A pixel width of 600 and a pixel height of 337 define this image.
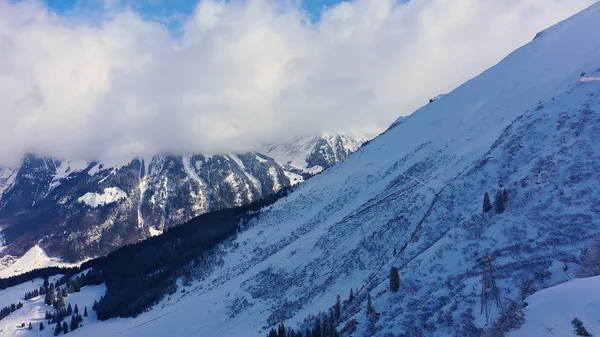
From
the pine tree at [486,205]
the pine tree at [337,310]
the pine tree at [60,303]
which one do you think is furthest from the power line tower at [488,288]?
the pine tree at [60,303]

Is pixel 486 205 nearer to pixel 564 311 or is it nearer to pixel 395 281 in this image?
pixel 395 281

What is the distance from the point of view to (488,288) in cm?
5422

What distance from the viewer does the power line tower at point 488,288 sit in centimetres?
5057

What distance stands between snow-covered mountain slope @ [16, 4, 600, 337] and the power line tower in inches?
36.8

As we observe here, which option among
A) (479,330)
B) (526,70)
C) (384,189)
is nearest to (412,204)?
(384,189)

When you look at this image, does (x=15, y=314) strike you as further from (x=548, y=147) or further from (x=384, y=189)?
(x=548, y=147)

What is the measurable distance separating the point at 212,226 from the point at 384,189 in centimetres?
9798

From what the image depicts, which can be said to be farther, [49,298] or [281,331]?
[49,298]

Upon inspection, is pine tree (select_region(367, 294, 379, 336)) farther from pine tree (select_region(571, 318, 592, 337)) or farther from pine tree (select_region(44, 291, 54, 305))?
pine tree (select_region(44, 291, 54, 305))

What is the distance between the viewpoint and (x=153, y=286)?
151m

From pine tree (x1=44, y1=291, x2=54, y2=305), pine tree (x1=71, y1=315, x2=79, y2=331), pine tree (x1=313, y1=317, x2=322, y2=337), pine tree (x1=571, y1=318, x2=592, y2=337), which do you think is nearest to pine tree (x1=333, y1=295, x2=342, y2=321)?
pine tree (x1=313, y1=317, x2=322, y2=337)

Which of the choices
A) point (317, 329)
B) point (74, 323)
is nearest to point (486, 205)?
point (317, 329)

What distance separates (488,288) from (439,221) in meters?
31.9

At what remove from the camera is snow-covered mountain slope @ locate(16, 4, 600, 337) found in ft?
197
